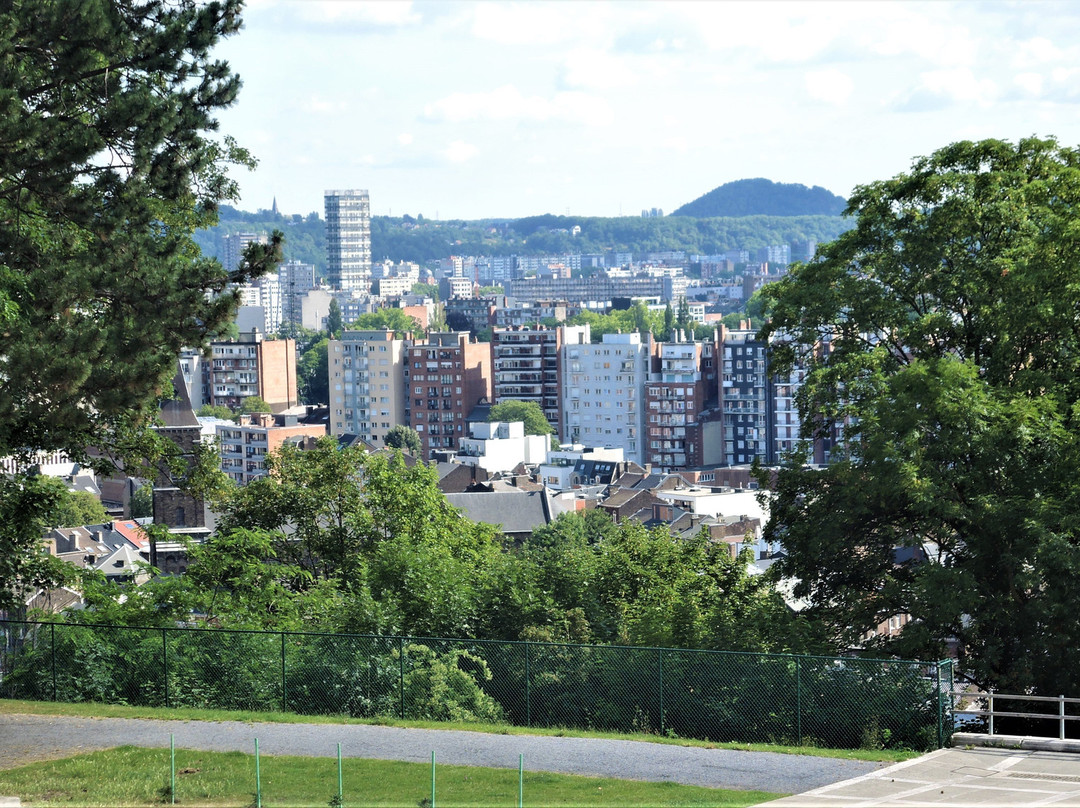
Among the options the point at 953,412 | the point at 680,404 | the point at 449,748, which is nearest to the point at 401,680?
the point at 449,748

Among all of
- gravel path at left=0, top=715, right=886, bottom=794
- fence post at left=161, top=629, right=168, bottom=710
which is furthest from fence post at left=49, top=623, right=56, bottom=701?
gravel path at left=0, top=715, right=886, bottom=794

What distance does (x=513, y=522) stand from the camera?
96312mm

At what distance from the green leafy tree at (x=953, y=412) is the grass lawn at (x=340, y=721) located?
560 centimetres

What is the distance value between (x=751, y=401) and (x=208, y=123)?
163m

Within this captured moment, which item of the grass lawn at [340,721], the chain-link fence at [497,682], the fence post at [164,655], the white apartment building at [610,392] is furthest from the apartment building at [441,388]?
the grass lawn at [340,721]

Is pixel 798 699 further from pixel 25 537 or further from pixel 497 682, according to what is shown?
pixel 25 537

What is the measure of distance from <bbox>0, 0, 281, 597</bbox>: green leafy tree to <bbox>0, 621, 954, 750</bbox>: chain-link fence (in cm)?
601

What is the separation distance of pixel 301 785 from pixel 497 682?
6.20 metres

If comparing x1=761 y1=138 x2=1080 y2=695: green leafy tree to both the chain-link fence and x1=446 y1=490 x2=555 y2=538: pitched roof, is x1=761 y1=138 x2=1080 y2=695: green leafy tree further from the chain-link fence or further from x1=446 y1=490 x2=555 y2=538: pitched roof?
x1=446 y1=490 x2=555 y2=538: pitched roof

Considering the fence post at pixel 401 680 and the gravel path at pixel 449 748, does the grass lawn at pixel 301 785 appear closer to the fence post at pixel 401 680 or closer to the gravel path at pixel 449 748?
the gravel path at pixel 449 748

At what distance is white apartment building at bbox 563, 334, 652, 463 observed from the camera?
189375 mm

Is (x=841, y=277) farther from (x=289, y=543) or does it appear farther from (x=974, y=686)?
(x=289, y=543)

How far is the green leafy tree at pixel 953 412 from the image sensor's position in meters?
26.5

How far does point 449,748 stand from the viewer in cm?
2173
